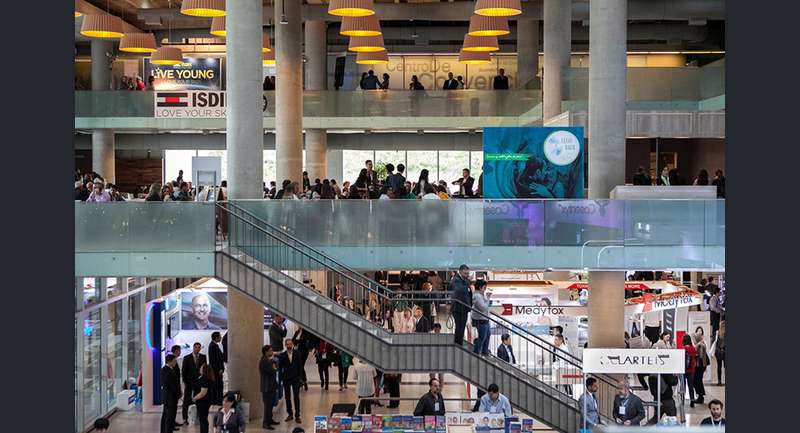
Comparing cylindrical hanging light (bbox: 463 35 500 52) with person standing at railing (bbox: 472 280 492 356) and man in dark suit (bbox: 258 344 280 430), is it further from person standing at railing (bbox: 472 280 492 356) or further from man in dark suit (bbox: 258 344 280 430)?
person standing at railing (bbox: 472 280 492 356)

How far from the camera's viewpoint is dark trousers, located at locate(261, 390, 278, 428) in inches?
794

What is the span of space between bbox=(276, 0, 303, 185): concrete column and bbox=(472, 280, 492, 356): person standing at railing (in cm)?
1427

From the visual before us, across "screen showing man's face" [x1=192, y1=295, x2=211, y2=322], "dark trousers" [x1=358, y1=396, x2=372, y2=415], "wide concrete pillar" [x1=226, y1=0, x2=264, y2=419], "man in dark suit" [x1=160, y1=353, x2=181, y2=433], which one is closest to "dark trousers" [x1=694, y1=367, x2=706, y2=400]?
"dark trousers" [x1=358, y1=396, x2=372, y2=415]

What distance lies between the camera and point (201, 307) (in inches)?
968

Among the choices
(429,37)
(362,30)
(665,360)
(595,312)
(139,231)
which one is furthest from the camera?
(429,37)

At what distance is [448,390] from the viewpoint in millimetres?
23797

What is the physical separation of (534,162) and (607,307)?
359cm

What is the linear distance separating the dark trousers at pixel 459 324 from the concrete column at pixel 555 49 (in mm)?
Answer: 12367

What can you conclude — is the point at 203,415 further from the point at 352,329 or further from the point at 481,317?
the point at 481,317

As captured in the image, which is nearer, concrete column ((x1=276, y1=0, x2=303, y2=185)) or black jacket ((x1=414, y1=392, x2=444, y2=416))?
black jacket ((x1=414, y1=392, x2=444, y2=416))

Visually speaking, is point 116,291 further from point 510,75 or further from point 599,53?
point 510,75

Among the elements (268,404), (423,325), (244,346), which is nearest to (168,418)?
(268,404)

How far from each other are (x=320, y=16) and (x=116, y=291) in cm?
1805

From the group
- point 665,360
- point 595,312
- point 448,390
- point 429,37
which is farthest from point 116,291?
point 429,37
